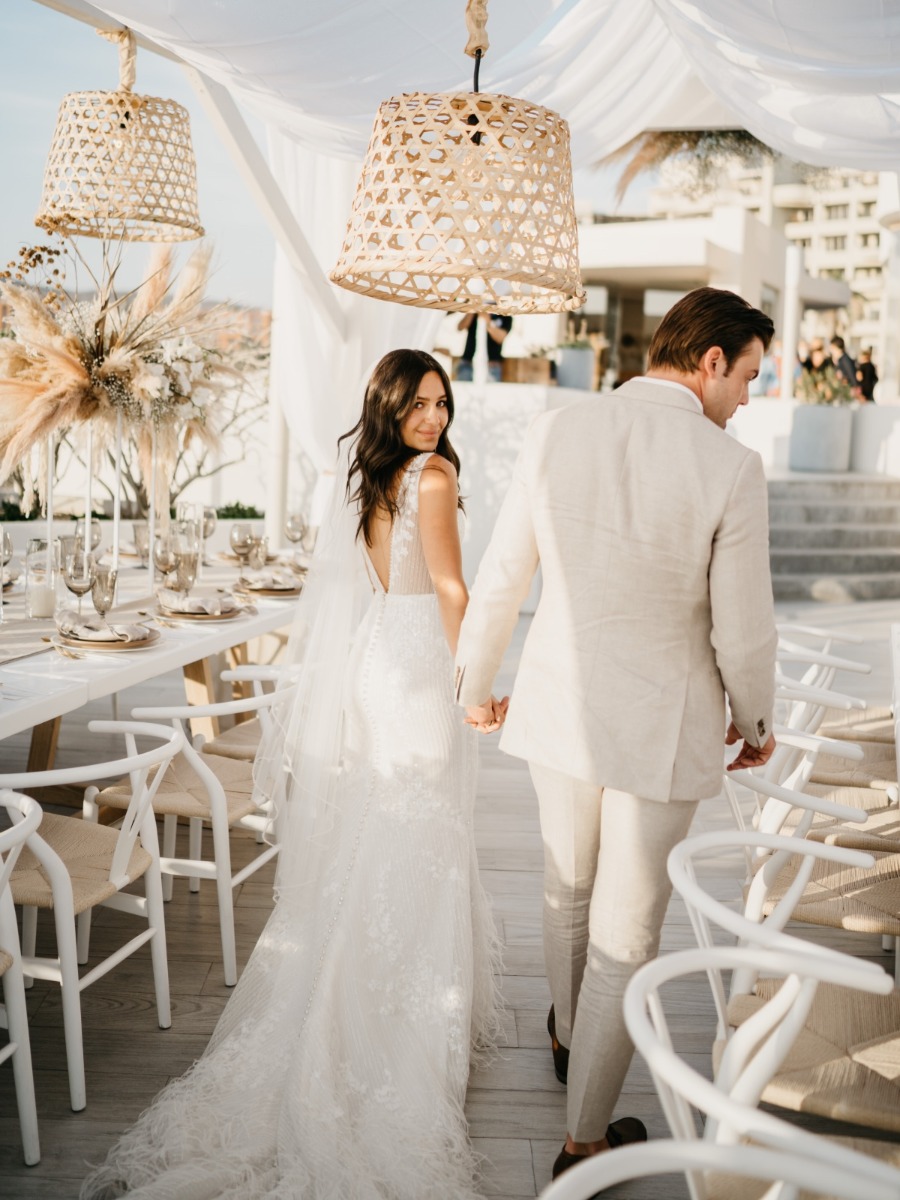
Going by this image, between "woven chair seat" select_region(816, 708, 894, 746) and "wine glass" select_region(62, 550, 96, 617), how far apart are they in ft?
7.69

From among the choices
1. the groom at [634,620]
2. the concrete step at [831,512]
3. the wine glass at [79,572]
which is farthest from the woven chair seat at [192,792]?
the concrete step at [831,512]

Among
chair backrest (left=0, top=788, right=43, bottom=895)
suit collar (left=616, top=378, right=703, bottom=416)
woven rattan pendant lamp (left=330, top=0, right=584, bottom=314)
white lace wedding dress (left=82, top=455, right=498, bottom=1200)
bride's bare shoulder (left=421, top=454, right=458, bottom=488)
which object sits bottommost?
white lace wedding dress (left=82, top=455, right=498, bottom=1200)

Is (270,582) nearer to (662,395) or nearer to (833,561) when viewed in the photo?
(662,395)

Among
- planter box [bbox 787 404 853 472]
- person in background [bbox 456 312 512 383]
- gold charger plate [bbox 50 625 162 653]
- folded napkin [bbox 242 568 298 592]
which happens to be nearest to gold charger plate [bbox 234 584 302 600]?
folded napkin [bbox 242 568 298 592]

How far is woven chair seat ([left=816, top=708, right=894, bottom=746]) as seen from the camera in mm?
3967

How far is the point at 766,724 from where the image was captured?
222 centimetres

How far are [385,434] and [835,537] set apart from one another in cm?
948

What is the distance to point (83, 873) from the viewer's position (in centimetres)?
263

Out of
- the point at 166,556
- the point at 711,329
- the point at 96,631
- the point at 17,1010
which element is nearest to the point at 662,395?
the point at 711,329

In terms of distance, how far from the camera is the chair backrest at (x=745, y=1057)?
119 centimetres

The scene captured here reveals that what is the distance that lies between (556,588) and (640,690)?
247mm

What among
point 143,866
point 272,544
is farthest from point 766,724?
point 272,544

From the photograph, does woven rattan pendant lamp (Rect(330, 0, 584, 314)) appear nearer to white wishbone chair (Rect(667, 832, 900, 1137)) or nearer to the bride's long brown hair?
the bride's long brown hair

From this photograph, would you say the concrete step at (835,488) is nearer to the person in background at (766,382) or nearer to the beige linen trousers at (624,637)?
the person in background at (766,382)
